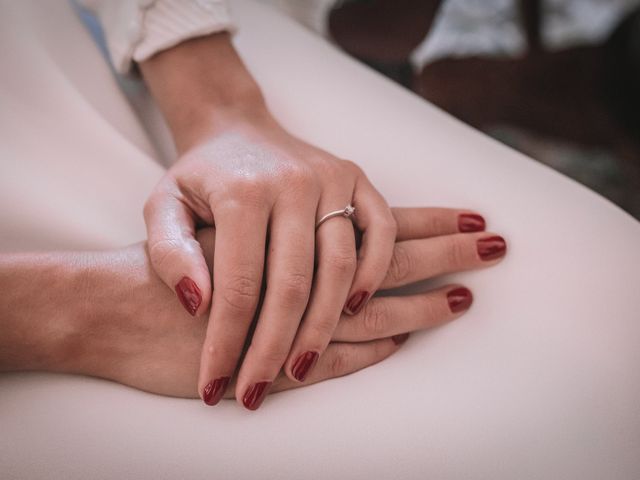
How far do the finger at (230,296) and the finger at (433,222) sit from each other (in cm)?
18

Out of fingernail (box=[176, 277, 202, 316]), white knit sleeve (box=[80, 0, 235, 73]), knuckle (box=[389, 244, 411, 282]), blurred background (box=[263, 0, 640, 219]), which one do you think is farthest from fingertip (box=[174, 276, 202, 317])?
blurred background (box=[263, 0, 640, 219])

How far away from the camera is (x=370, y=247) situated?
56 cm

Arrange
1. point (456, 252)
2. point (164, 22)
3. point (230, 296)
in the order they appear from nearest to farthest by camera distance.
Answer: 1. point (230, 296)
2. point (456, 252)
3. point (164, 22)

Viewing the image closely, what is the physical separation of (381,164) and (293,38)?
0.28 m

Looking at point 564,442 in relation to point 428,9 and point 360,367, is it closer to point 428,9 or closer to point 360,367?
point 360,367

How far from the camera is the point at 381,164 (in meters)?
0.69

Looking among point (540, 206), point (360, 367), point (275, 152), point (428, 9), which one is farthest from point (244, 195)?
point (428, 9)

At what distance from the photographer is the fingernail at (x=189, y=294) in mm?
507

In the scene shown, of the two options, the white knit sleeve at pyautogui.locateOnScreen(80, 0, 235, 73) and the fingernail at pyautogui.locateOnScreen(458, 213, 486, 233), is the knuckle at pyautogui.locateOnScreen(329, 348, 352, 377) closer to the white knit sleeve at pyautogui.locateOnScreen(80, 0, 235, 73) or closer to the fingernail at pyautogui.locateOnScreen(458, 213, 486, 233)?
the fingernail at pyautogui.locateOnScreen(458, 213, 486, 233)

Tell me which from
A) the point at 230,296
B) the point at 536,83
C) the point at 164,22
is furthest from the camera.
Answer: the point at 536,83

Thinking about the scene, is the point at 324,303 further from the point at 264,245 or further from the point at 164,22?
the point at 164,22

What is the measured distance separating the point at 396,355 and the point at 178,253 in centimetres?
25

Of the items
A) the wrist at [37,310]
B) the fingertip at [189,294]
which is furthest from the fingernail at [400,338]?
the wrist at [37,310]

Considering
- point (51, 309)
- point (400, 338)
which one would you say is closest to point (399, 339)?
point (400, 338)
